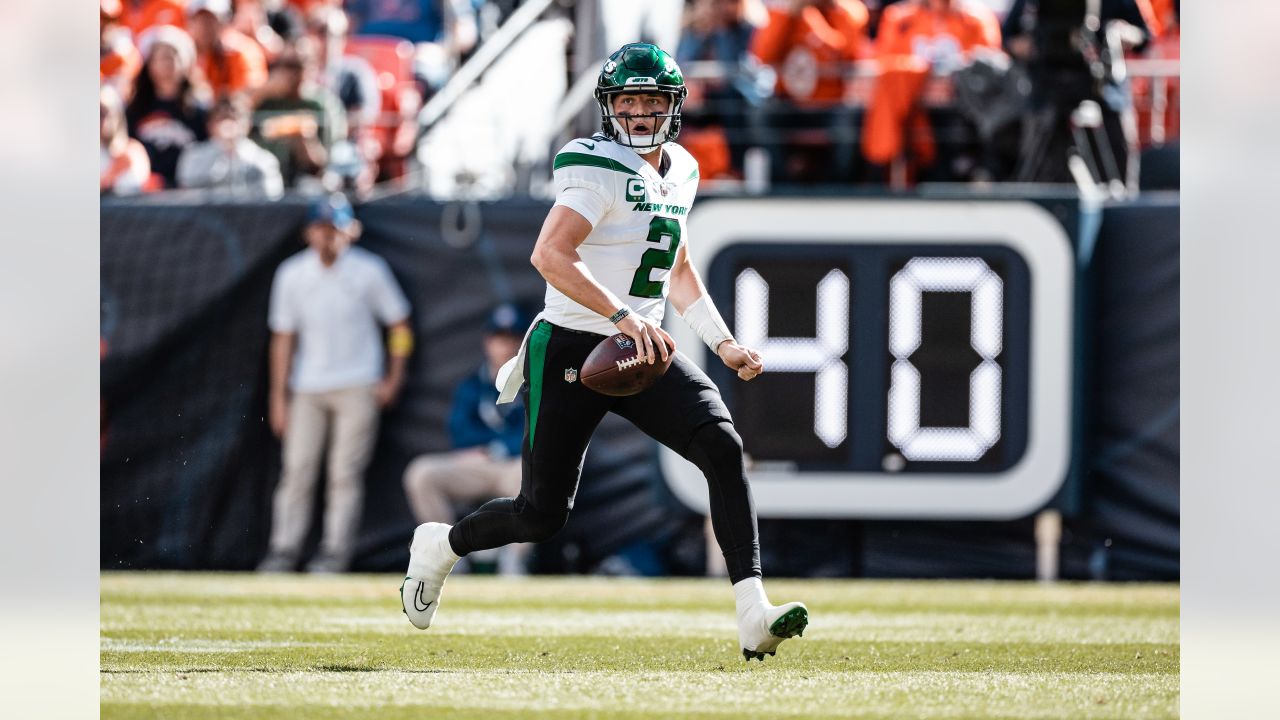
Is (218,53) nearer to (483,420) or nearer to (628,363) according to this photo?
(483,420)

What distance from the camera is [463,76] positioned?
11.2 m

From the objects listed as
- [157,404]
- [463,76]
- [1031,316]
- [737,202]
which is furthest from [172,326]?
[1031,316]

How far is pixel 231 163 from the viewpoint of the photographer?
34.9 ft

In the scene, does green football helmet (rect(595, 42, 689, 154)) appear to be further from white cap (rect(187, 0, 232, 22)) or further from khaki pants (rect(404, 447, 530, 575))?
white cap (rect(187, 0, 232, 22))

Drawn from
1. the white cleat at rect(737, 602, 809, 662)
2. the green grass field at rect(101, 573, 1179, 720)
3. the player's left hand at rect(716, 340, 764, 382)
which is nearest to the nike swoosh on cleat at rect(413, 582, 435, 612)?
the green grass field at rect(101, 573, 1179, 720)

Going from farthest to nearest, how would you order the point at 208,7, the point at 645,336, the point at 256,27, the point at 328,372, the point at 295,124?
the point at 256,27
the point at 208,7
the point at 295,124
the point at 328,372
the point at 645,336

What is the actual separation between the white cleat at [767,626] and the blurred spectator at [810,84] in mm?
5574

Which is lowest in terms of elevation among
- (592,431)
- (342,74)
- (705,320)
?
(592,431)

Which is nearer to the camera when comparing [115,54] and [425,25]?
[115,54]

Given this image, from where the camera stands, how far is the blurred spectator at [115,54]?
11.8 m

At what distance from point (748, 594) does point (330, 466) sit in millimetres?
5273

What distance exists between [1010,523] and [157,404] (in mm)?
4606

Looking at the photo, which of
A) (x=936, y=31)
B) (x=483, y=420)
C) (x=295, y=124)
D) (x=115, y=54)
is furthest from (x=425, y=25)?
(x=483, y=420)

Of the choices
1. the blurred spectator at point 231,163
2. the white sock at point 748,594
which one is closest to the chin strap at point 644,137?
the white sock at point 748,594
